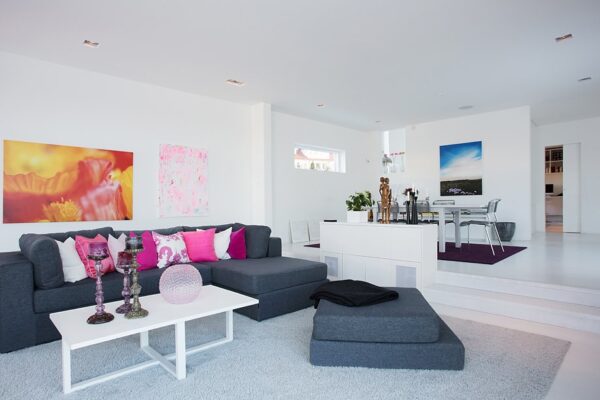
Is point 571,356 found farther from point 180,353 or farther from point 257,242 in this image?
point 257,242

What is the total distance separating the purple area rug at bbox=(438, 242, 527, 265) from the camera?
4973mm

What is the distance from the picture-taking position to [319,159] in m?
8.13

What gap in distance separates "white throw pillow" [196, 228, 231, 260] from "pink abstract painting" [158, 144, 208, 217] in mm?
1459

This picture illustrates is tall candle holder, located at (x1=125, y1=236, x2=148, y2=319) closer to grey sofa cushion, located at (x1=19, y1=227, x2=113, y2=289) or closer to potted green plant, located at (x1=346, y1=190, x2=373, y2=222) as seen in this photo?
grey sofa cushion, located at (x1=19, y1=227, x2=113, y2=289)

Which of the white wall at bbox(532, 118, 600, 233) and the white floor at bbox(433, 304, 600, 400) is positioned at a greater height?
the white wall at bbox(532, 118, 600, 233)

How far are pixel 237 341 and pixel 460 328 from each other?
72.4 inches

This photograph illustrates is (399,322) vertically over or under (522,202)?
under

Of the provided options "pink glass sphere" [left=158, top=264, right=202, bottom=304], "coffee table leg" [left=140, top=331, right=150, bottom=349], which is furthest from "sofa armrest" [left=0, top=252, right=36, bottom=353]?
"pink glass sphere" [left=158, top=264, right=202, bottom=304]

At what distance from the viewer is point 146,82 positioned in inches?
203

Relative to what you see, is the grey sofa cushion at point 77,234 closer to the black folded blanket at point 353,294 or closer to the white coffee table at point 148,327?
the white coffee table at point 148,327

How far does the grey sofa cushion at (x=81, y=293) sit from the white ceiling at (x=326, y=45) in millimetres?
2377

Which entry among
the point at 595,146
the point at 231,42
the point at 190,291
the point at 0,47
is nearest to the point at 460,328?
the point at 190,291

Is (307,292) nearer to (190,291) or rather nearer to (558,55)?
(190,291)

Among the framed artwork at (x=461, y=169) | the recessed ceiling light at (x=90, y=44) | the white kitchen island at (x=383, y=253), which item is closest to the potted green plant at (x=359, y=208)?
the white kitchen island at (x=383, y=253)
